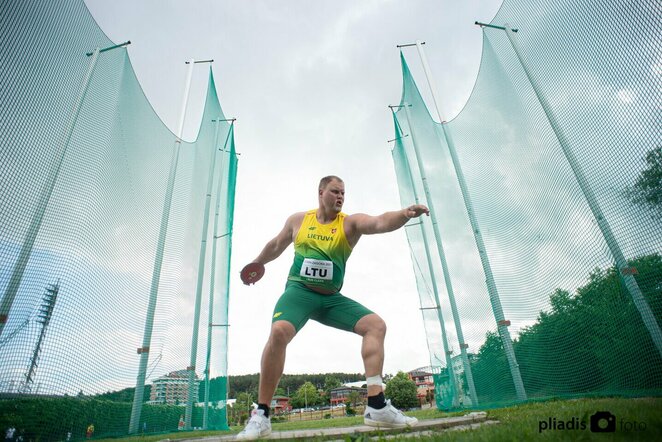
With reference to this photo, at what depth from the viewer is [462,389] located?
6543 millimetres

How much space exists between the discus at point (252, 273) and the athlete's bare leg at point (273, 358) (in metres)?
0.86

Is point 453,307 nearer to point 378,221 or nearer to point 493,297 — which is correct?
point 493,297

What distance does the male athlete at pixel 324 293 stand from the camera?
226 cm

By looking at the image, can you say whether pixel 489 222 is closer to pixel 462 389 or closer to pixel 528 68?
pixel 528 68

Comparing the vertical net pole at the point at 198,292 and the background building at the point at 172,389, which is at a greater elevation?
the vertical net pole at the point at 198,292

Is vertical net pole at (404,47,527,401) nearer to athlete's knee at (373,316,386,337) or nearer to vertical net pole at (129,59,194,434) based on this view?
athlete's knee at (373,316,386,337)

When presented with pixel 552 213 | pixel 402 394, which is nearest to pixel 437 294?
pixel 552 213

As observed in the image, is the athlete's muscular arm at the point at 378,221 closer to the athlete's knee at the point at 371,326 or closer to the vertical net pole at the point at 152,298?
the athlete's knee at the point at 371,326

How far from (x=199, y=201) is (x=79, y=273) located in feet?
12.7

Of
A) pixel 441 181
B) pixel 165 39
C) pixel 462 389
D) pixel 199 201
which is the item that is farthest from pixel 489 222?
pixel 165 39

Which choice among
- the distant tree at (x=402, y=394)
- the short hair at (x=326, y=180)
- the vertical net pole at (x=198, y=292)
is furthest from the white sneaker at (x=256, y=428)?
the distant tree at (x=402, y=394)

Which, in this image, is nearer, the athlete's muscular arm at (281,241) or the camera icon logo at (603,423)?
the camera icon logo at (603,423)

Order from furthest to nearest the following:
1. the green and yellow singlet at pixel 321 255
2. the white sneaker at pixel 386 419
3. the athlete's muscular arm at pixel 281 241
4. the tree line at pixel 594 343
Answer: the tree line at pixel 594 343 → the athlete's muscular arm at pixel 281 241 → the green and yellow singlet at pixel 321 255 → the white sneaker at pixel 386 419

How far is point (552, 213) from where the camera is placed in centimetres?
442
